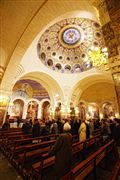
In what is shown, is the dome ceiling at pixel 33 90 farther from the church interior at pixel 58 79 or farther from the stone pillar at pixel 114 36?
the stone pillar at pixel 114 36

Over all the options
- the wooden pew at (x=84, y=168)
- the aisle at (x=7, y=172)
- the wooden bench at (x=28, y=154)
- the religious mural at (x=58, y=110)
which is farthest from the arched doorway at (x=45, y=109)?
the wooden pew at (x=84, y=168)

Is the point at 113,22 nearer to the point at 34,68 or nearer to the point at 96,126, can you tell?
the point at 96,126

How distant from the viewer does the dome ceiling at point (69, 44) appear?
1256 cm

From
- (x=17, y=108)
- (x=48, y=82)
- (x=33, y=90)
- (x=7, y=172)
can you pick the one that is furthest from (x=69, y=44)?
(x=7, y=172)

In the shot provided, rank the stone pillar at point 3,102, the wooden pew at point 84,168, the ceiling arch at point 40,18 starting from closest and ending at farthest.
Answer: the wooden pew at point 84,168
the ceiling arch at point 40,18
the stone pillar at point 3,102

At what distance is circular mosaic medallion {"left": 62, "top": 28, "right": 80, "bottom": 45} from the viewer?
1342 centimetres

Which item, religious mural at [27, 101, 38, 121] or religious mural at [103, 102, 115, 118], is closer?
religious mural at [103, 102, 115, 118]

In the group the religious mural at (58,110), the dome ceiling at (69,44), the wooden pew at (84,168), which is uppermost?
the dome ceiling at (69,44)

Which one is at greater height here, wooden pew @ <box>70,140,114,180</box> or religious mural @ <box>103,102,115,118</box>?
religious mural @ <box>103,102,115,118</box>

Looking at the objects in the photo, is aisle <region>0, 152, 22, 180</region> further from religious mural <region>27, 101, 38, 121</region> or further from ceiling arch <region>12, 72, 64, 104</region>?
religious mural <region>27, 101, 38, 121</region>

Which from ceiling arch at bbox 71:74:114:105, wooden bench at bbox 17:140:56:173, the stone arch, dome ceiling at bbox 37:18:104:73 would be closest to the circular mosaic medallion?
dome ceiling at bbox 37:18:104:73

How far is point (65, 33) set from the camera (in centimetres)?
1378

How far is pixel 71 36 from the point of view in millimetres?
14133

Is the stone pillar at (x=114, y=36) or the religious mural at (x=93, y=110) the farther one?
the religious mural at (x=93, y=110)
